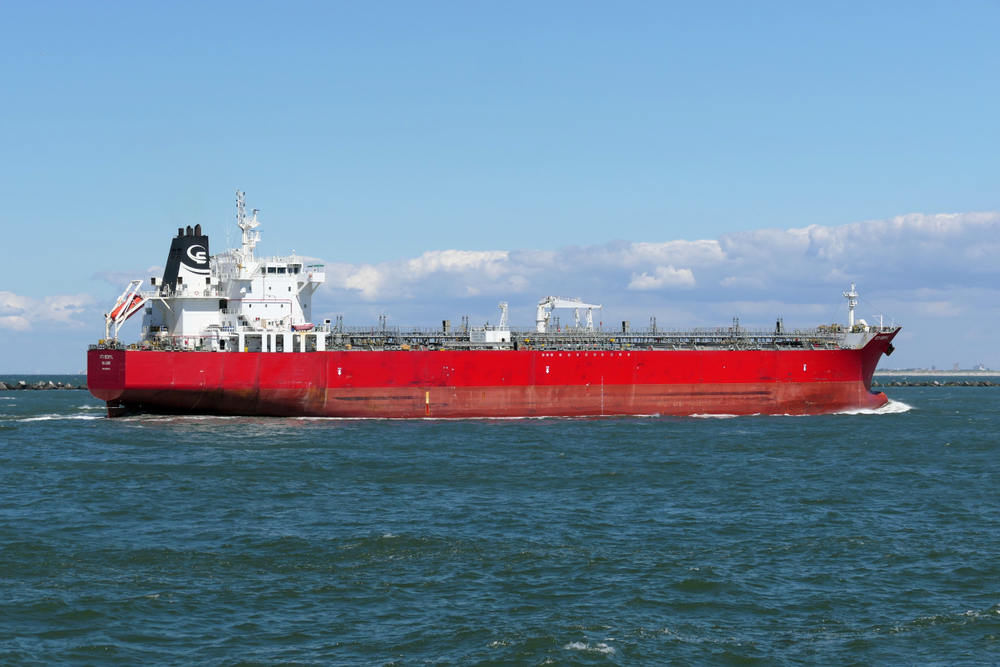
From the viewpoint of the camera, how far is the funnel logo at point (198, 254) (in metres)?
41.2

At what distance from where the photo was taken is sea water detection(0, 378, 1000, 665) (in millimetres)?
12117

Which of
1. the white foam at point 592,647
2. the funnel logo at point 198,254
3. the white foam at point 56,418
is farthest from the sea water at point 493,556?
the funnel logo at point 198,254

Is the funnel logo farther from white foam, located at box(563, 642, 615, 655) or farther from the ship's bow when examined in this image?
white foam, located at box(563, 642, 615, 655)

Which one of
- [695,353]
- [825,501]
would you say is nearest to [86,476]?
[825,501]

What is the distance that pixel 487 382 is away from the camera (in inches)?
1599

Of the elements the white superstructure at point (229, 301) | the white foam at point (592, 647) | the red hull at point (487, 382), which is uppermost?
the white superstructure at point (229, 301)

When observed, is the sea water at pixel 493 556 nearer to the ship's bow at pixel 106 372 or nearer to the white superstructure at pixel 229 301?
the ship's bow at pixel 106 372

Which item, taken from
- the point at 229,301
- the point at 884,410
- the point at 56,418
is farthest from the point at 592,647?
the point at 884,410

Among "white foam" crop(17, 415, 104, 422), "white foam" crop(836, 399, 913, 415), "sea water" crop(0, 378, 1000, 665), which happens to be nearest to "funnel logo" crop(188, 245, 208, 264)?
"white foam" crop(17, 415, 104, 422)

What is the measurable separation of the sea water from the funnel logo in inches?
537

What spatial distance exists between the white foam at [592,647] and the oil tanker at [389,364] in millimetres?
28176

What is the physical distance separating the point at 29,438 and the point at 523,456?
64.7 feet

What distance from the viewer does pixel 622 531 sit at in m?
18.2

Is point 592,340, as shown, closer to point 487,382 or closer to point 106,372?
point 487,382
